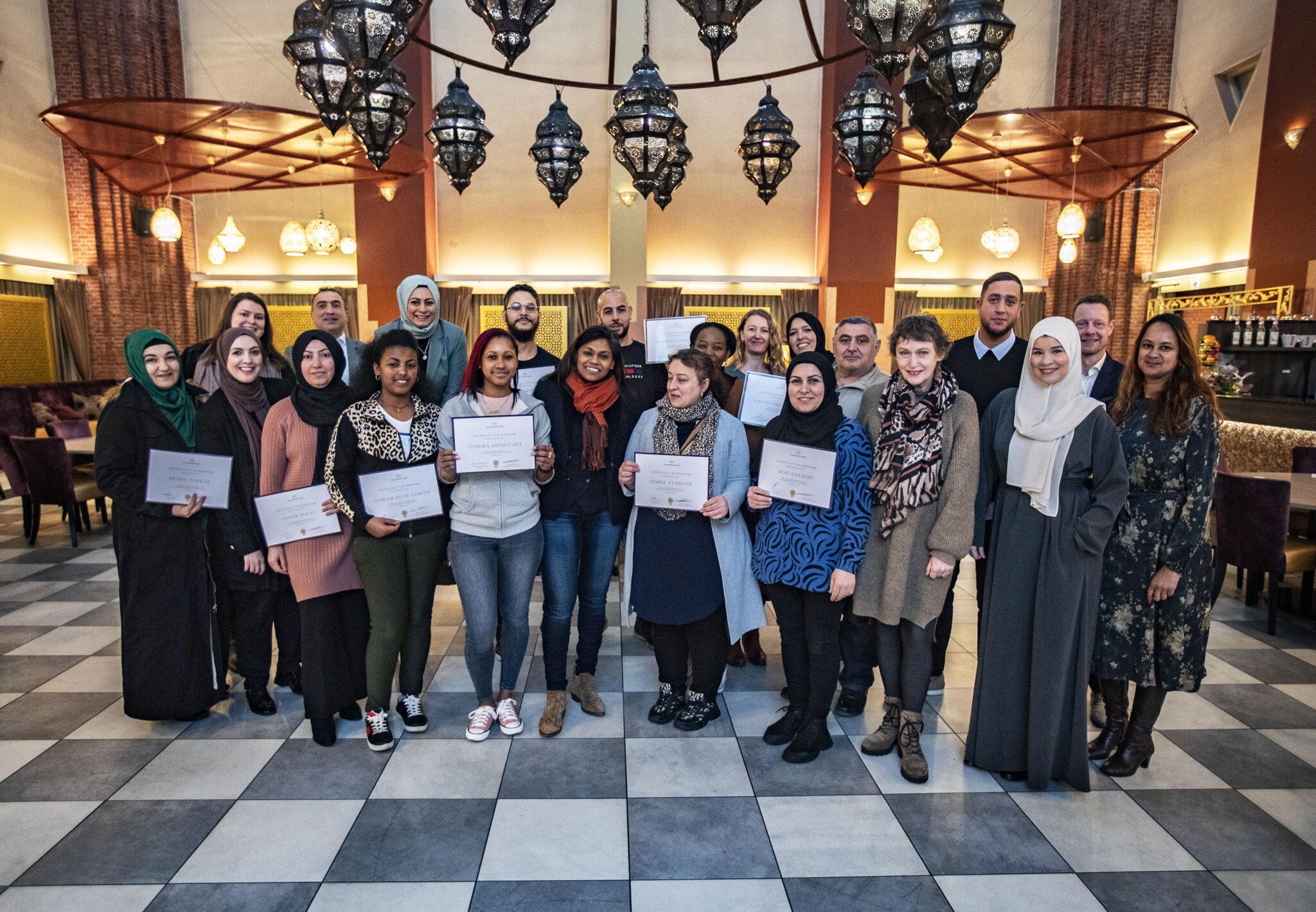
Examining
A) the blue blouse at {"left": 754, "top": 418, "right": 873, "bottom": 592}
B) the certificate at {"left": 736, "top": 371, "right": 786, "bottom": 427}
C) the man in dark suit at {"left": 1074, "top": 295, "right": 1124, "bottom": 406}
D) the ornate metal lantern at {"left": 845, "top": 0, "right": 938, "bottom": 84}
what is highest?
the ornate metal lantern at {"left": 845, "top": 0, "right": 938, "bottom": 84}

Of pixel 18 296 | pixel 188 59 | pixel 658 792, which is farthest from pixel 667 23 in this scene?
pixel 658 792

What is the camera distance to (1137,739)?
275 centimetres

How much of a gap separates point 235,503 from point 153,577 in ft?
1.48

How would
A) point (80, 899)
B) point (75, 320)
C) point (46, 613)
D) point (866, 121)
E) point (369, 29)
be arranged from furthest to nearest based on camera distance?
point (75, 320), point (46, 613), point (866, 121), point (369, 29), point (80, 899)

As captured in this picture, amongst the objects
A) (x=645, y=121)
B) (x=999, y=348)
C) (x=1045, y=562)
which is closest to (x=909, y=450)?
(x=1045, y=562)

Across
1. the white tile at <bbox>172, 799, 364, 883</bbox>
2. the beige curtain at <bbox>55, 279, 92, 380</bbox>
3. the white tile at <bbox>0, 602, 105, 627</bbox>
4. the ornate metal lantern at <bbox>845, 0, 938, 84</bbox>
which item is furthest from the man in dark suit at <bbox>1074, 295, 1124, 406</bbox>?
the beige curtain at <bbox>55, 279, 92, 380</bbox>

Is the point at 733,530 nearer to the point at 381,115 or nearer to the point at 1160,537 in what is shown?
the point at 1160,537

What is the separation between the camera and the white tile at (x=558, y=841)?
2.20 metres

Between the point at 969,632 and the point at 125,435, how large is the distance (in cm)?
453

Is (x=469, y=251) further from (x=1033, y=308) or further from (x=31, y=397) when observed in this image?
(x=1033, y=308)

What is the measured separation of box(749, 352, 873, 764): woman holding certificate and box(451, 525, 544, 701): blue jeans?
0.97 metres

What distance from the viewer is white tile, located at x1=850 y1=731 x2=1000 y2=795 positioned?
266cm

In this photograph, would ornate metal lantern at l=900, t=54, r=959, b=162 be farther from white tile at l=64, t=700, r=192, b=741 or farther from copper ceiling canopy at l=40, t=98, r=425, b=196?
copper ceiling canopy at l=40, t=98, r=425, b=196

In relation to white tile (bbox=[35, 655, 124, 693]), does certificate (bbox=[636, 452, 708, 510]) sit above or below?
above
